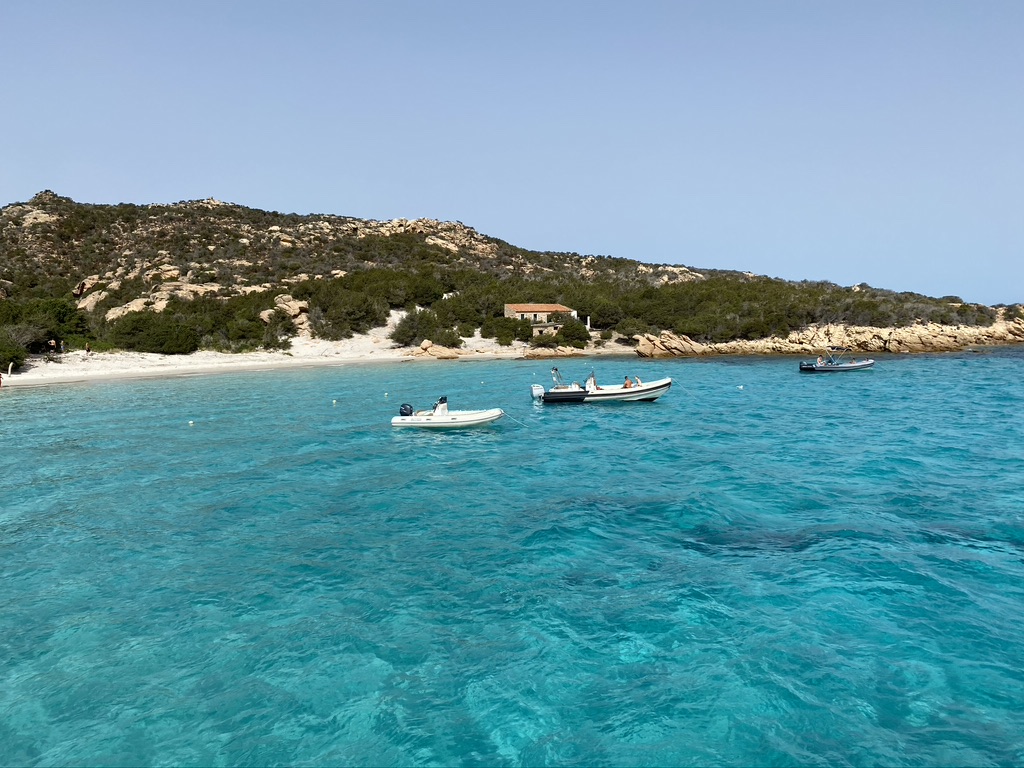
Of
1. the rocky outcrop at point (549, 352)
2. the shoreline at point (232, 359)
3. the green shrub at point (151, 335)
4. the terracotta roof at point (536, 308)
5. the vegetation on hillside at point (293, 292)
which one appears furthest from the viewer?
the terracotta roof at point (536, 308)

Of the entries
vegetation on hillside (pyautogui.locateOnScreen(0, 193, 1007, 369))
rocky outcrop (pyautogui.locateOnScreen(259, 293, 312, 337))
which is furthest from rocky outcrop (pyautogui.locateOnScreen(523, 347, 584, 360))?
rocky outcrop (pyautogui.locateOnScreen(259, 293, 312, 337))

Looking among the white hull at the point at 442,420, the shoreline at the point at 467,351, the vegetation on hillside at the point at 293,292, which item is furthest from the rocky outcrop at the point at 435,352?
the white hull at the point at 442,420

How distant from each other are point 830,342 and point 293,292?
57.5 metres

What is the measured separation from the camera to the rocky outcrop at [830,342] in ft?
203

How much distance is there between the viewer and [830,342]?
2506 inches

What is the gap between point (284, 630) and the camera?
9.48 m

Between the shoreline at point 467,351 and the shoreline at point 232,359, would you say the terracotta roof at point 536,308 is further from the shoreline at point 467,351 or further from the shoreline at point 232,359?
the shoreline at point 467,351

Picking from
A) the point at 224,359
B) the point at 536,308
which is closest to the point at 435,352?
the point at 536,308

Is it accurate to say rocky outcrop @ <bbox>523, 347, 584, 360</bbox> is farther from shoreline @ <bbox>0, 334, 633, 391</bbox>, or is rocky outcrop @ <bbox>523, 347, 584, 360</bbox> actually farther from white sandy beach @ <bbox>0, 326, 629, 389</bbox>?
white sandy beach @ <bbox>0, 326, 629, 389</bbox>

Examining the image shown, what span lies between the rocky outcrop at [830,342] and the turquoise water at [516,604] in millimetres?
41137

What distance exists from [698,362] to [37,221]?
94.8 meters

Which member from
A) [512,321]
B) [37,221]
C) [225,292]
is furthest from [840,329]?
[37,221]

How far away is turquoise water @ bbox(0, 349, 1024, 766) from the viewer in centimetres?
714

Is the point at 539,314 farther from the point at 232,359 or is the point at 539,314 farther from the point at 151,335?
the point at 151,335
